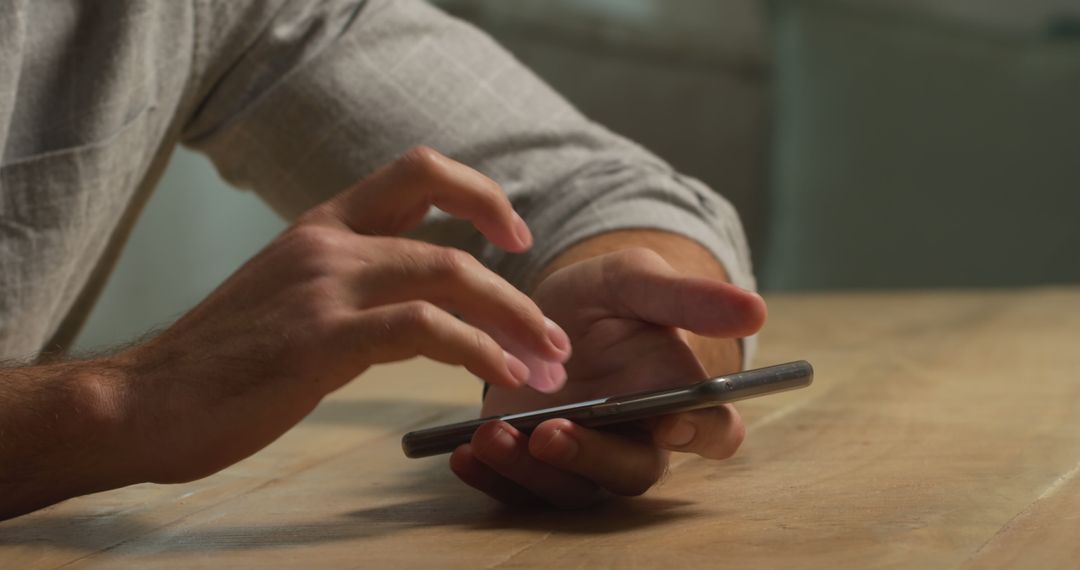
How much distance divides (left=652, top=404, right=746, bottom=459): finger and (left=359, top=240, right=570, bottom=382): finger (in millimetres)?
52

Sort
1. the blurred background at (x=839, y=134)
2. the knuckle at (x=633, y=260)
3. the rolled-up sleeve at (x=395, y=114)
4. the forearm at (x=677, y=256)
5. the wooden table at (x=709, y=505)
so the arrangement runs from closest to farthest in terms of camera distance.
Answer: the wooden table at (x=709, y=505), the knuckle at (x=633, y=260), the forearm at (x=677, y=256), the rolled-up sleeve at (x=395, y=114), the blurred background at (x=839, y=134)

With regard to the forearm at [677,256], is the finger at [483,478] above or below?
above

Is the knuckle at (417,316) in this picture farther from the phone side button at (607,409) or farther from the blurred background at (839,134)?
the blurred background at (839,134)

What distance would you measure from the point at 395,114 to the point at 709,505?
44 cm

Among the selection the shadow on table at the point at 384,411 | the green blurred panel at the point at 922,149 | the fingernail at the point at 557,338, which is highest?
the fingernail at the point at 557,338

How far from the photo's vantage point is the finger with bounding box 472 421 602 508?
495mm

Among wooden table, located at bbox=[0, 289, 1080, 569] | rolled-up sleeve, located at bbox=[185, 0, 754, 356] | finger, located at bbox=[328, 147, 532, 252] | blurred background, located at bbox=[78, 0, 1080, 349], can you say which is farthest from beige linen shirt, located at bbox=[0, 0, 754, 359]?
blurred background, located at bbox=[78, 0, 1080, 349]

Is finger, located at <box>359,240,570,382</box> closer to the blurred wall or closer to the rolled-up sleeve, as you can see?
the rolled-up sleeve

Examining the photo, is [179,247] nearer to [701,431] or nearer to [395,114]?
[395,114]

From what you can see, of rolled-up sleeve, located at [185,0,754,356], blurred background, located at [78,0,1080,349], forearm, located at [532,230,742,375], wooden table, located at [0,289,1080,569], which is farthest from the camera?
blurred background, located at [78,0,1080,349]

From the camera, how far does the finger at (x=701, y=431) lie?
49 centimetres

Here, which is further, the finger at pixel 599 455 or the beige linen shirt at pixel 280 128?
the beige linen shirt at pixel 280 128

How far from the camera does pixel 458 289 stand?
1.56ft

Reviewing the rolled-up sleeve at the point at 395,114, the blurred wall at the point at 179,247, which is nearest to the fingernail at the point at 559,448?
the rolled-up sleeve at the point at 395,114
